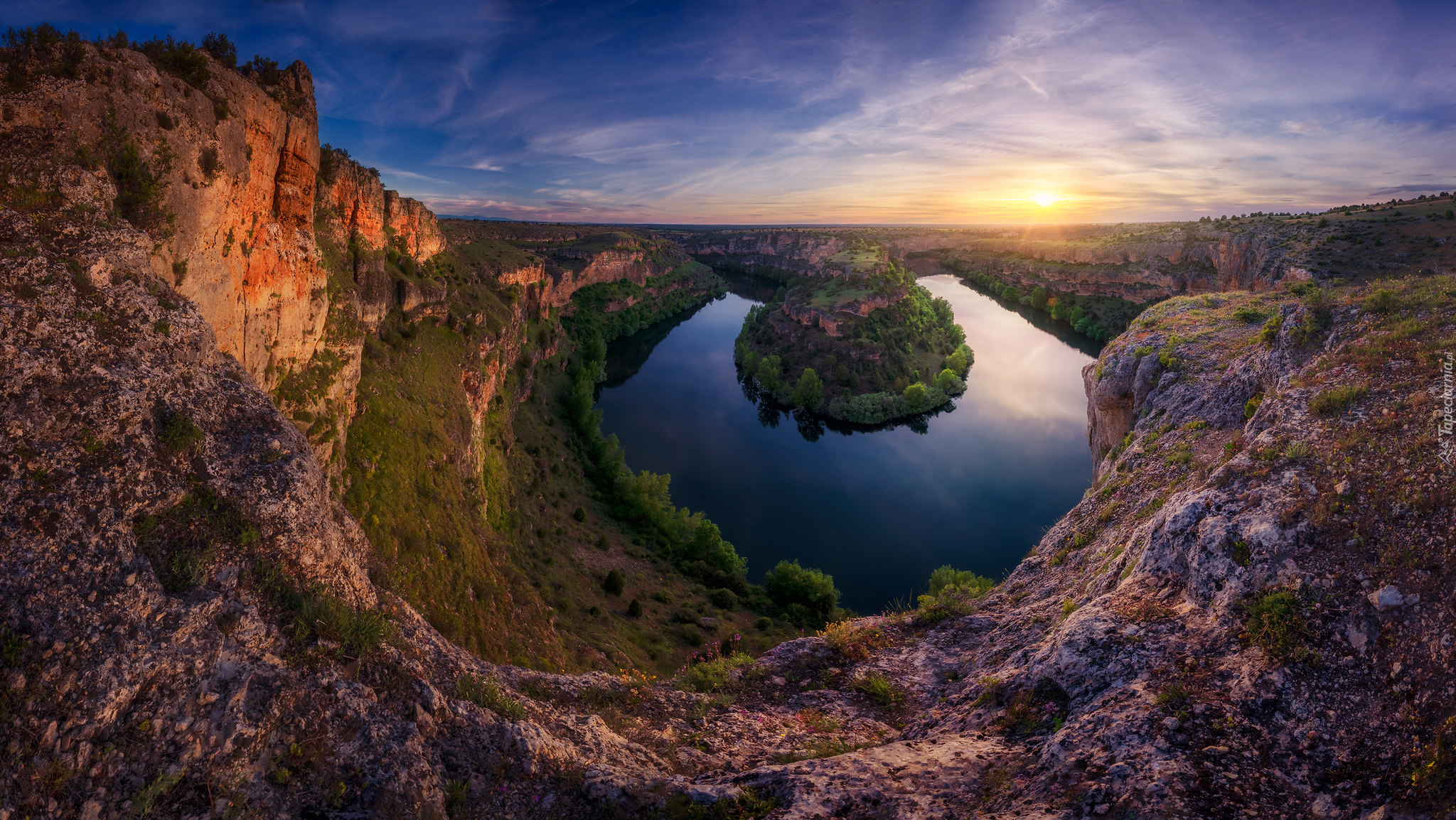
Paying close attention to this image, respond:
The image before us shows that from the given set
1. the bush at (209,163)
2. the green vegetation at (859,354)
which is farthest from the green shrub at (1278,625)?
the green vegetation at (859,354)

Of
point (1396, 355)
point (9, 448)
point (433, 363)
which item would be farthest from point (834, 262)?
point (9, 448)

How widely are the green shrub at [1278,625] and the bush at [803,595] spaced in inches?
1051

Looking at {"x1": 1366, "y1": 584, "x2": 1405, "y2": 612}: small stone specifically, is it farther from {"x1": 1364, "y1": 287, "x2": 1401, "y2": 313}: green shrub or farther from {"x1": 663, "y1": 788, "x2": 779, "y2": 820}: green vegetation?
{"x1": 1364, "y1": 287, "x2": 1401, "y2": 313}: green shrub

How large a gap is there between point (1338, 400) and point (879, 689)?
9.49 meters

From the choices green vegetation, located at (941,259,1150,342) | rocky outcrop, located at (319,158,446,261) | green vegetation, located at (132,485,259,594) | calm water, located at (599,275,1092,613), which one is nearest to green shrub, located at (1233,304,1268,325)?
calm water, located at (599,275,1092,613)

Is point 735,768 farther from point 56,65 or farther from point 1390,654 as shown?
point 56,65

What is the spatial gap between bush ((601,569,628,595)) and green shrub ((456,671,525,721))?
23.2 metres

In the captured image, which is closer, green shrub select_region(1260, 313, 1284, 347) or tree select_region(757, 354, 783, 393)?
green shrub select_region(1260, 313, 1284, 347)

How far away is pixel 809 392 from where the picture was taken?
68.2 meters

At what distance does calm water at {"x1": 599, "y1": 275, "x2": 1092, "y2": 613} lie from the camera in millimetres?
43000

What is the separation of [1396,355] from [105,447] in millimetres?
20253

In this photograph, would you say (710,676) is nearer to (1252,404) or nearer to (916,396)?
(1252,404)

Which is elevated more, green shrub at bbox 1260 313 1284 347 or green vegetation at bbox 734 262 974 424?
green shrub at bbox 1260 313 1284 347

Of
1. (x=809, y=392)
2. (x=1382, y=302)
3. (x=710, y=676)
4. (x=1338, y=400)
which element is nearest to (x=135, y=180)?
(x=710, y=676)
